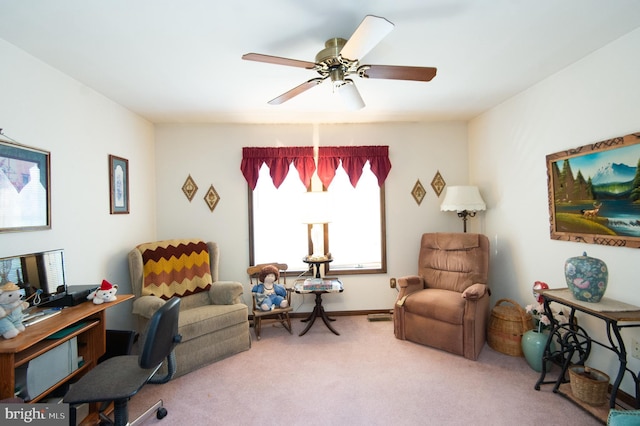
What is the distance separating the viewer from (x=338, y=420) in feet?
6.44

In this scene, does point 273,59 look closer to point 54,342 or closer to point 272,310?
point 54,342

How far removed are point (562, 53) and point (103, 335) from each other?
3852 millimetres

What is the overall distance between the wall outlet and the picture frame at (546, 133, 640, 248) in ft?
2.09

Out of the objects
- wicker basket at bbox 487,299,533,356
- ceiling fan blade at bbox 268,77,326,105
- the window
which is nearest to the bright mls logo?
ceiling fan blade at bbox 268,77,326,105

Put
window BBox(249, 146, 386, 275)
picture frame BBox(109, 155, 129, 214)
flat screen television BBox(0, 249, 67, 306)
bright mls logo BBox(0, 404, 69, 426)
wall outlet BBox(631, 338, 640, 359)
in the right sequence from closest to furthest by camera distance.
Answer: bright mls logo BBox(0, 404, 69, 426), flat screen television BBox(0, 249, 67, 306), wall outlet BBox(631, 338, 640, 359), picture frame BBox(109, 155, 129, 214), window BBox(249, 146, 386, 275)

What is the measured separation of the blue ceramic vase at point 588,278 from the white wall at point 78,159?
372cm

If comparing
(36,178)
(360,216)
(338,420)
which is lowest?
(338,420)

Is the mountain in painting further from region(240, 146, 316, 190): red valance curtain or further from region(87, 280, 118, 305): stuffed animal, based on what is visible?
region(87, 280, 118, 305): stuffed animal

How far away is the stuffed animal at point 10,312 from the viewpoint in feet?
4.81

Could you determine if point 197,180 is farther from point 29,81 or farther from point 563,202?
point 563,202

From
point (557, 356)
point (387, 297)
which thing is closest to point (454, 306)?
point (557, 356)

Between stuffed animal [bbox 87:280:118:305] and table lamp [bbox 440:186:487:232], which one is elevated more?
table lamp [bbox 440:186:487:232]

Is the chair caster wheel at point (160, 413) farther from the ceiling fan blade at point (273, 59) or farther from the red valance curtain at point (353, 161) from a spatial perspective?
the red valance curtain at point (353, 161)

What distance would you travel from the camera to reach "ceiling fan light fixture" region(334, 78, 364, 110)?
6.55 feet
